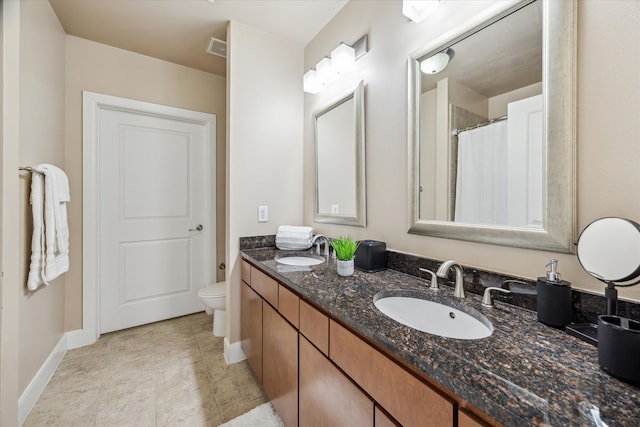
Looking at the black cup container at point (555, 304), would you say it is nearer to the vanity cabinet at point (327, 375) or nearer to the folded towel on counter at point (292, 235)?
the vanity cabinet at point (327, 375)

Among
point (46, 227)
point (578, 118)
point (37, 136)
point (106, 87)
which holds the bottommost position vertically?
point (46, 227)

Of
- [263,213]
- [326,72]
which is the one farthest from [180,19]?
[263,213]

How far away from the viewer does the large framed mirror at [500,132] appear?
2.67 ft

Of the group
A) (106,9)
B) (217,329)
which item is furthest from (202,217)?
(106,9)

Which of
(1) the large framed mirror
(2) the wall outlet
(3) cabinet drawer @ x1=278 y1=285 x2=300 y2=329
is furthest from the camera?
(2) the wall outlet

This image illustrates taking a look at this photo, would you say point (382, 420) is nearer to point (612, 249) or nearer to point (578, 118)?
point (612, 249)

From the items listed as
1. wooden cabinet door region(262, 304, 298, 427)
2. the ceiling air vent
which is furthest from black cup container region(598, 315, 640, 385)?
the ceiling air vent

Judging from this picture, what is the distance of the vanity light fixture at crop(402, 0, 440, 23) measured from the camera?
1175 mm

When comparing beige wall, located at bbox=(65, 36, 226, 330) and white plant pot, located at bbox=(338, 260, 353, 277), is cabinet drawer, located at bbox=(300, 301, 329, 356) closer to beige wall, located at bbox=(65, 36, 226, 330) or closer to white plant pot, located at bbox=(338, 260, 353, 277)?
white plant pot, located at bbox=(338, 260, 353, 277)

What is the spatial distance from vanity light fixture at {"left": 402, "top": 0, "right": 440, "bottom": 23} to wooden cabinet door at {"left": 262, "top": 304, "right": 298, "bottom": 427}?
5.07 ft

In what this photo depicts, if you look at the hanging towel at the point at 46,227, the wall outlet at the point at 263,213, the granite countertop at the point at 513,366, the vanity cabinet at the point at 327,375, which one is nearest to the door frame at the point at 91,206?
the hanging towel at the point at 46,227

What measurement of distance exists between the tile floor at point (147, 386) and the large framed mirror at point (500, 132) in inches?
58.8

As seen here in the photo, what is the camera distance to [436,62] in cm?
120

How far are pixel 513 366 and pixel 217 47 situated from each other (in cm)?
276
